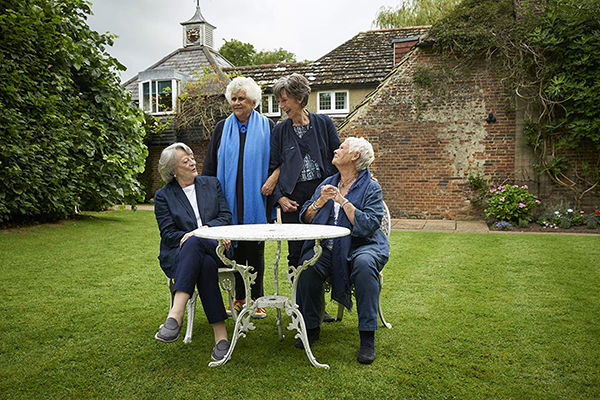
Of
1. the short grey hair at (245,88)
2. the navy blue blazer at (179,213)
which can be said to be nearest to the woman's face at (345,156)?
the short grey hair at (245,88)

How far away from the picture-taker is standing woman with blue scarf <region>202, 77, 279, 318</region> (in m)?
3.58

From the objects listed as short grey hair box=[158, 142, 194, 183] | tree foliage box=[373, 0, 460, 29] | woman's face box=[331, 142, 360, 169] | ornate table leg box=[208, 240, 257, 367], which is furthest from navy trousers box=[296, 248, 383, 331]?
tree foliage box=[373, 0, 460, 29]

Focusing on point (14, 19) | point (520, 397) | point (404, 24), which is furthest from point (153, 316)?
point (404, 24)

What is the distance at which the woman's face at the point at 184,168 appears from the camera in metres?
3.42

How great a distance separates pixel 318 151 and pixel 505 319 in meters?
1.97

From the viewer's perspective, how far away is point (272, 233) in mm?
2664

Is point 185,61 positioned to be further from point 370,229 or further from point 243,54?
point 370,229

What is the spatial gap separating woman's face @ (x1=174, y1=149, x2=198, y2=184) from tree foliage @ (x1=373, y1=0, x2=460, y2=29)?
→ 20.3 metres

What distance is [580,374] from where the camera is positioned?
8.64ft

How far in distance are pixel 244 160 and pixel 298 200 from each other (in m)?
0.52

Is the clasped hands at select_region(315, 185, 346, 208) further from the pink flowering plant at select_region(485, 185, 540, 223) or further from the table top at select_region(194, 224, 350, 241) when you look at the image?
the pink flowering plant at select_region(485, 185, 540, 223)

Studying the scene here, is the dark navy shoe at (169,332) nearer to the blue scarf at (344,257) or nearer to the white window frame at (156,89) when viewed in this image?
the blue scarf at (344,257)

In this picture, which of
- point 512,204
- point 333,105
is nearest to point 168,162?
point 512,204

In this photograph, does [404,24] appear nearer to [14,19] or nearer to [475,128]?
[475,128]
